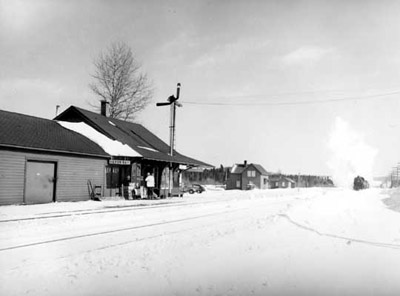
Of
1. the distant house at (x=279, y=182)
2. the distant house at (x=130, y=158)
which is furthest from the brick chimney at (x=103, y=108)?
the distant house at (x=279, y=182)

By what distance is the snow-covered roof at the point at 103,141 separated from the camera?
24.0 meters

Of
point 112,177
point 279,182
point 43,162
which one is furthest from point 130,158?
point 279,182

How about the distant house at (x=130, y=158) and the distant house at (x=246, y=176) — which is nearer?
the distant house at (x=130, y=158)

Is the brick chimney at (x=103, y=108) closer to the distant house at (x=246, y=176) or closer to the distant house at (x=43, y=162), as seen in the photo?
the distant house at (x=43, y=162)

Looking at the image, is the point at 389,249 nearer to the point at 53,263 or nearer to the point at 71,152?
the point at 53,263

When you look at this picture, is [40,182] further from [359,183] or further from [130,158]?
[359,183]

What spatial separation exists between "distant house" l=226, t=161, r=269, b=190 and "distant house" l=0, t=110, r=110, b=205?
5892cm

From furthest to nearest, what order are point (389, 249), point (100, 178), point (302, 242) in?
point (100, 178) → point (302, 242) → point (389, 249)

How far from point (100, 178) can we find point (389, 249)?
1807cm

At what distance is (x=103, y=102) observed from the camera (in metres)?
32.7

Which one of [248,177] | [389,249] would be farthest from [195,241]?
[248,177]

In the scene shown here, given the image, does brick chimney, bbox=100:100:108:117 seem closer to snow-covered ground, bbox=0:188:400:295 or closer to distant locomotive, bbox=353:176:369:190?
snow-covered ground, bbox=0:188:400:295

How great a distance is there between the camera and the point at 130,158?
957 inches

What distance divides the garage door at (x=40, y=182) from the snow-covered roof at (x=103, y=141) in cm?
457
